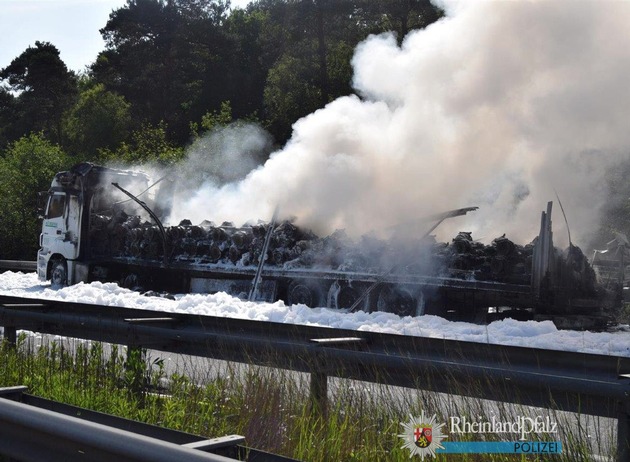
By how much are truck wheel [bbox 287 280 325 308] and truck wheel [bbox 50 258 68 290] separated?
28.2 ft

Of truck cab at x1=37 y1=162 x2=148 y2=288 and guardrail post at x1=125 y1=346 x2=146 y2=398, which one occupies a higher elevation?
truck cab at x1=37 y1=162 x2=148 y2=288

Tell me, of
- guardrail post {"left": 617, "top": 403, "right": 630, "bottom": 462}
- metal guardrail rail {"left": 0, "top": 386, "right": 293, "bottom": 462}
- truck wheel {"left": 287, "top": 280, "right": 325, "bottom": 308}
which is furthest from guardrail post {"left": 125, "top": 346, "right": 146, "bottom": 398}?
truck wheel {"left": 287, "top": 280, "right": 325, "bottom": 308}

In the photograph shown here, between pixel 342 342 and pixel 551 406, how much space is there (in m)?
1.92

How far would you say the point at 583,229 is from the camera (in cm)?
2989

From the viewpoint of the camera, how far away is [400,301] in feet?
56.7

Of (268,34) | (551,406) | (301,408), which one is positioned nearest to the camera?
(551,406)

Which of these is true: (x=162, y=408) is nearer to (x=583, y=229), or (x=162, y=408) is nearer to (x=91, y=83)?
(x=583, y=229)

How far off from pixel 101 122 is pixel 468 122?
171ft

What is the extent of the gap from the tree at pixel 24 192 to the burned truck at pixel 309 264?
17.3 metres

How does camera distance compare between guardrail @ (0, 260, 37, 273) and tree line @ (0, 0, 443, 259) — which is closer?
guardrail @ (0, 260, 37, 273)

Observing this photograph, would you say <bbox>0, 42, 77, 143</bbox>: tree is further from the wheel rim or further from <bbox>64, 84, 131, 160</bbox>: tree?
the wheel rim

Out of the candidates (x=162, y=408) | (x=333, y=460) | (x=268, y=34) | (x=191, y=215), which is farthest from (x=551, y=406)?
(x=268, y=34)

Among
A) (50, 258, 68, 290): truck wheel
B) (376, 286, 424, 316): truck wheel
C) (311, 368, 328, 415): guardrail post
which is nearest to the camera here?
(311, 368, 328, 415): guardrail post

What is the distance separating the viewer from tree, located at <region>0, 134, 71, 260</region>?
43.1 meters
